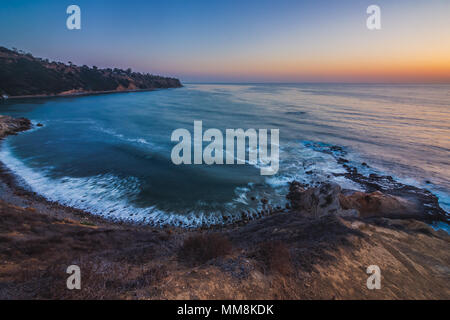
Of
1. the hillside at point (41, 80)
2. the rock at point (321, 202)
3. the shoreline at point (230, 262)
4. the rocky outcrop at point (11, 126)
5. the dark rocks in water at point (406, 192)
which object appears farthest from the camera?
the hillside at point (41, 80)

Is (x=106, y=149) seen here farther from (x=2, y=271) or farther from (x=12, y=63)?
(x=12, y=63)

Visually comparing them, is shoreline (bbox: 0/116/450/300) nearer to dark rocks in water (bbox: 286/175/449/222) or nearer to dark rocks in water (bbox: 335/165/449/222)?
dark rocks in water (bbox: 286/175/449/222)

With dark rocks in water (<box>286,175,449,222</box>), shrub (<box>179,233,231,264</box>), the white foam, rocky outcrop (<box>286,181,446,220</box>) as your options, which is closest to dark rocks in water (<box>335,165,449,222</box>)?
dark rocks in water (<box>286,175,449,222</box>)

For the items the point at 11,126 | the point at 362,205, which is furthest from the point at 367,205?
the point at 11,126

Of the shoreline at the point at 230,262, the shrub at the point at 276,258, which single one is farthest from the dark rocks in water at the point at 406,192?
the shrub at the point at 276,258

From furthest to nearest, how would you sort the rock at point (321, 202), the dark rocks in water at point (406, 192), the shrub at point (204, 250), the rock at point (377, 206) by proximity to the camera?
the dark rocks in water at point (406, 192) < the rock at point (377, 206) < the rock at point (321, 202) < the shrub at point (204, 250)

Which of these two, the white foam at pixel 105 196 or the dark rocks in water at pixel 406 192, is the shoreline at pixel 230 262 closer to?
the white foam at pixel 105 196
